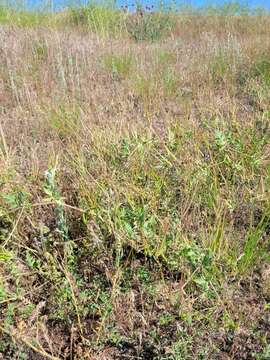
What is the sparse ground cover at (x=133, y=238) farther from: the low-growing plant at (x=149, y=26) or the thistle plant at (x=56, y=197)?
the low-growing plant at (x=149, y=26)

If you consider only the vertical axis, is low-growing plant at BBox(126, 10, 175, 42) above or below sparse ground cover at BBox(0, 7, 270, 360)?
above

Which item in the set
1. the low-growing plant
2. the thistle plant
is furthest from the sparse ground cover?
the low-growing plant

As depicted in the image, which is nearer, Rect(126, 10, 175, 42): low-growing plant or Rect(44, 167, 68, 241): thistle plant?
Rect(44, 167, 68, 241): thistle plant

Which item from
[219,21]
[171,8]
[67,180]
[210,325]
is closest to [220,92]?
[67,180]

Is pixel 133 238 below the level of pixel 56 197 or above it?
below

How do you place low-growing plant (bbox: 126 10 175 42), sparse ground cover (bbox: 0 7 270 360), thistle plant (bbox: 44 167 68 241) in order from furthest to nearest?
low-growing plant (bbox: 126 10 175 42) → thistle plant (bbox: 44 167 68 241) → sparse ground cover (bbox: 0 7 270 360)

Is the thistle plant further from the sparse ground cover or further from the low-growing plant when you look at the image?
the low-growing plant

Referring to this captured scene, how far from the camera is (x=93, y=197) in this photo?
1876 millimetres

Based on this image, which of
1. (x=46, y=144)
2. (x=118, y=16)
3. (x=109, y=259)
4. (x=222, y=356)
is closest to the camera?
(x=222, y=356)

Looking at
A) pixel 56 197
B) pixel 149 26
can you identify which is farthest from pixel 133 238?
pixel 149 26

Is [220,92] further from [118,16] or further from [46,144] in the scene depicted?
[118,16]

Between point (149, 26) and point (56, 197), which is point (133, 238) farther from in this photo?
point (149, 26)

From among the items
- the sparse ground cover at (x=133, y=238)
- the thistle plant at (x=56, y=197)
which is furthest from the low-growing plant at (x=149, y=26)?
the thistle plant at (x=56, y=197)

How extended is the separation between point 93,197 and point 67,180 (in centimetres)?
32
